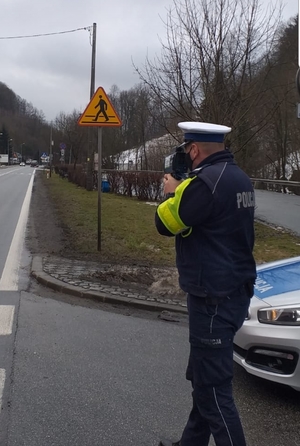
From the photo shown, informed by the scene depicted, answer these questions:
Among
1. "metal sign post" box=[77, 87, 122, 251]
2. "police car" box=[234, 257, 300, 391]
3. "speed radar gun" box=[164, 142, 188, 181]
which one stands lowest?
"police car" box=[234, 257, 300, 391]

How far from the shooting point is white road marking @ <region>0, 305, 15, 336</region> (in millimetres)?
5410

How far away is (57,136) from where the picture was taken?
6475 centimetres

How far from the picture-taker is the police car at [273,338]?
3701mm

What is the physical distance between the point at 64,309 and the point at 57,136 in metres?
60.6

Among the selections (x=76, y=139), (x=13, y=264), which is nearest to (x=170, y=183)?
(x=13, y=264)

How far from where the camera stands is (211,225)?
2508 millimetres

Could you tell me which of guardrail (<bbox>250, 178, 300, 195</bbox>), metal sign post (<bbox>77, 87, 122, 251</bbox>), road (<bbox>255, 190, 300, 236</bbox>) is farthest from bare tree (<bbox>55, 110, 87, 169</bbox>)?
metal sign post (<bbox>77, 87, 122, 251</bbox>)

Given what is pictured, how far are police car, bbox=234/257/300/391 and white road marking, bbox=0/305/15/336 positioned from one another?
101 inches

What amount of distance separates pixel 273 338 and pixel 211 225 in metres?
1.59

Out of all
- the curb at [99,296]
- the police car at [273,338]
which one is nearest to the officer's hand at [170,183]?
the police car at [273,338]

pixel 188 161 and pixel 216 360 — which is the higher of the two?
pixel 188 161

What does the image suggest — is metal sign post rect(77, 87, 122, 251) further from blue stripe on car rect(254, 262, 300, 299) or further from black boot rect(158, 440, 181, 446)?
black boot rect(158, 440, 181, 446)

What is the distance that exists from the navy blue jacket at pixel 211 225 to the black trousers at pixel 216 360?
84 mm

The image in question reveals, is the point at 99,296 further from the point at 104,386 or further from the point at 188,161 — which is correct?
the point at 188,161
